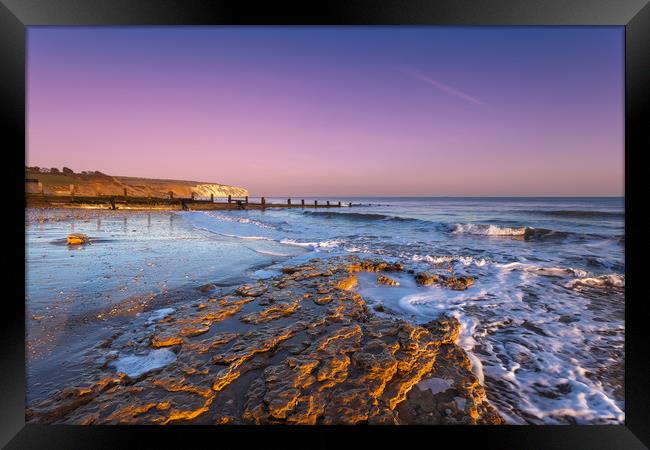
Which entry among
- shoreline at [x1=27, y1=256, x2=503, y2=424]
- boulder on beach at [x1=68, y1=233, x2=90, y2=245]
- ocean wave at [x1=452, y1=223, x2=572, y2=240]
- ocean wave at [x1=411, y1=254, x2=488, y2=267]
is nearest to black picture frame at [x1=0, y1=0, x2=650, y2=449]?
shoreline at [x1=27, y1=256, x2=503, y2=424]

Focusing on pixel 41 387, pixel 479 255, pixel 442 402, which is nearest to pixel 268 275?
pixel 41 387

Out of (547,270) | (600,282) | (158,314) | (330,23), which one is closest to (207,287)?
(158,314)

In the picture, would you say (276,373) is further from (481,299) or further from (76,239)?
(76,239)

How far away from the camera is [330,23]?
185cm

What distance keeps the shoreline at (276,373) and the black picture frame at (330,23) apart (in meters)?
0.16

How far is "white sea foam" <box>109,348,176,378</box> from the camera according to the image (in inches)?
87.1

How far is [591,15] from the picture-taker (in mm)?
1782

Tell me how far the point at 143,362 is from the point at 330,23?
3.57 meters

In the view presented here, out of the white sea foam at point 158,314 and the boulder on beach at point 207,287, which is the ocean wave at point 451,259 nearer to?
Result: the boulder on beach at point 207,287

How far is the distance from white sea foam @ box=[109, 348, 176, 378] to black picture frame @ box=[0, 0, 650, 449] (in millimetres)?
572

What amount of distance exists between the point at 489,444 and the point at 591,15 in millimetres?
3310

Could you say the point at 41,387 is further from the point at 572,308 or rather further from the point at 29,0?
the point at 572,308

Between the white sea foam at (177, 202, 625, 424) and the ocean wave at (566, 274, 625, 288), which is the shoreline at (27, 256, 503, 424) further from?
the ocean wave at (566, 274, 625, 288)

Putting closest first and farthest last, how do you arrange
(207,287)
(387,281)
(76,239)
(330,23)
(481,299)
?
(330,23) → (481,299) → (207,287) → (387,281) → (76,239)
